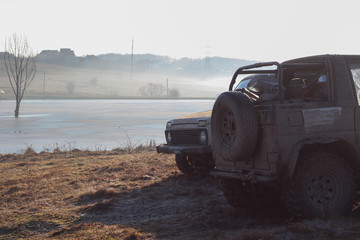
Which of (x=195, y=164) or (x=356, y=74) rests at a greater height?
(x=356, y=74)

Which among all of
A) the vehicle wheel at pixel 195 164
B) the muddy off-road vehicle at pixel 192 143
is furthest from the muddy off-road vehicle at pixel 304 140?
the vehicle wheel at pixel 195 164

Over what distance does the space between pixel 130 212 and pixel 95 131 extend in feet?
57.9

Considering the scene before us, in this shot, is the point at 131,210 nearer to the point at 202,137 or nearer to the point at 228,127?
the point at 228,127

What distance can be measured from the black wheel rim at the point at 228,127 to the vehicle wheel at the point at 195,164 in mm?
3164

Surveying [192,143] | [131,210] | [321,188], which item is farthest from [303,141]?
[192,143]

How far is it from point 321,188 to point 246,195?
1.28 m

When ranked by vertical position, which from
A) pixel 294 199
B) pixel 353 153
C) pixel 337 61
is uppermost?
pixel 337 61

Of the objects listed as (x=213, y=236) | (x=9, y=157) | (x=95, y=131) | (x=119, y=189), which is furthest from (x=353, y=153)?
(x=95, y=131)

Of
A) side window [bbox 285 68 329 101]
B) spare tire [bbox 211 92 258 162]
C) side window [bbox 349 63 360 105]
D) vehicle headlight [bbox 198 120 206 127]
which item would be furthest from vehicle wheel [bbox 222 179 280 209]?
vehicle headlight [bbox 198 120 206 127]

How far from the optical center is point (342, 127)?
5945 mm

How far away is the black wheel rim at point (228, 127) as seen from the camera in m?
5.98

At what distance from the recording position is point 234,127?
5.96 meters

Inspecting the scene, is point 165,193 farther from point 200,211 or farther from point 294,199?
point 294,199

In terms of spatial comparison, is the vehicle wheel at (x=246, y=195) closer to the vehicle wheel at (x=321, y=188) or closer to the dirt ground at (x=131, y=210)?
the dirt ground at (x=131, y=210)
